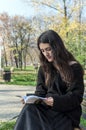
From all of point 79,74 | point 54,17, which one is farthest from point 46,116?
point 54,17

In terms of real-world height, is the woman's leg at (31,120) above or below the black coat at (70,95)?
below

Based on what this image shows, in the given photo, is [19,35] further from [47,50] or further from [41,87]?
[47,50]

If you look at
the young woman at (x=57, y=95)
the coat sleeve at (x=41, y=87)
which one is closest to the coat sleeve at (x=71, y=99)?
the young woman at (x=57, y=95)

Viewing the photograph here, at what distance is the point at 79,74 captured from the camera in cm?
318

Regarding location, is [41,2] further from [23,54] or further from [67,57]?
[23,54]

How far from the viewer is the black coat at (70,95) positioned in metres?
3.10

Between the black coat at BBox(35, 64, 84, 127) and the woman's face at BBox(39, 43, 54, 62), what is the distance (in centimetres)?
18

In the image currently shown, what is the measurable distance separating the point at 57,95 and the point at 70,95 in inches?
4.9

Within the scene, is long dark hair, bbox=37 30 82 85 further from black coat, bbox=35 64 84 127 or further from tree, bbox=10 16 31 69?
tree, bbox=10 16 31 69

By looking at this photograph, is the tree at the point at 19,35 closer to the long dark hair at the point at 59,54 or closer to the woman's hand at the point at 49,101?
the long dark hair at the point at 59,54

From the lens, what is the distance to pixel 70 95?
122 inches

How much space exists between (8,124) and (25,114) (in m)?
3.55

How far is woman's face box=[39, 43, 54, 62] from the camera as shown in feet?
10.5

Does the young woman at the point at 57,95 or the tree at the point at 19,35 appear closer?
the young woman at the point at 57,95
